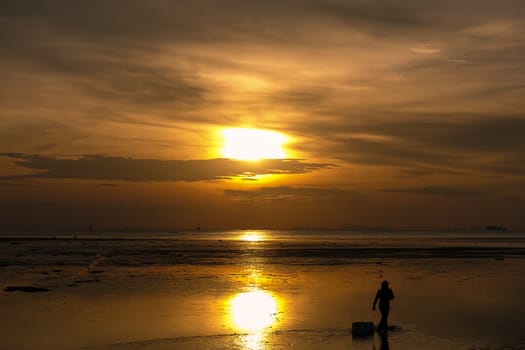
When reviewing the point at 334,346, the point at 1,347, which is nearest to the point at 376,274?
the point at 334,346

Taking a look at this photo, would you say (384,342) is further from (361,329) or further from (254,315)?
(254,315)

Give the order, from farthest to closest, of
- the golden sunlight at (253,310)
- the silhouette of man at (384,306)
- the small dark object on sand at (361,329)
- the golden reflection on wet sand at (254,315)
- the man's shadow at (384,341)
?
1. the golden sunlight at (253,310)
2. the silhouette of man at (384,306)
3. the small dark object on sand at (361,329)
4. the golden reflection on wet sand at (254,315)
5. the man's shadow at (384,341)

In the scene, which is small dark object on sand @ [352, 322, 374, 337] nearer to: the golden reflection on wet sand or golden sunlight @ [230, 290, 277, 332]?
the golden reflection on wet sand

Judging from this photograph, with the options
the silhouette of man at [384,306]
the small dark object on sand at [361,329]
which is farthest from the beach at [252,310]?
the silhouette of man at [384,306]

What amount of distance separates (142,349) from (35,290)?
20.2m

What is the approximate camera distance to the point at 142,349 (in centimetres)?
2108

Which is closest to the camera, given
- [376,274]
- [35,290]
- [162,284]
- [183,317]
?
[183,317]

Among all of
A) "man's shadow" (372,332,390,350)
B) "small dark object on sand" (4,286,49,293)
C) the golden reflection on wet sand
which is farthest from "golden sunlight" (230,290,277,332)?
"small dark object on sand" (4,286,49,293)

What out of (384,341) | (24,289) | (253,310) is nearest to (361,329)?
(384,341)

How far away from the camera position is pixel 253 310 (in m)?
A: 30.0

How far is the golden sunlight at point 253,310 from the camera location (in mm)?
25859

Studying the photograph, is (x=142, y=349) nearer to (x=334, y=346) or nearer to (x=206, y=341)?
(x=206, y=341)

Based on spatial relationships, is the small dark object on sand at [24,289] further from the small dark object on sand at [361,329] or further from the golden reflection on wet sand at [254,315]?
the small dark object on sand at [361,329]

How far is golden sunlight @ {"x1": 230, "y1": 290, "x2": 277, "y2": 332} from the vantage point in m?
25.9
